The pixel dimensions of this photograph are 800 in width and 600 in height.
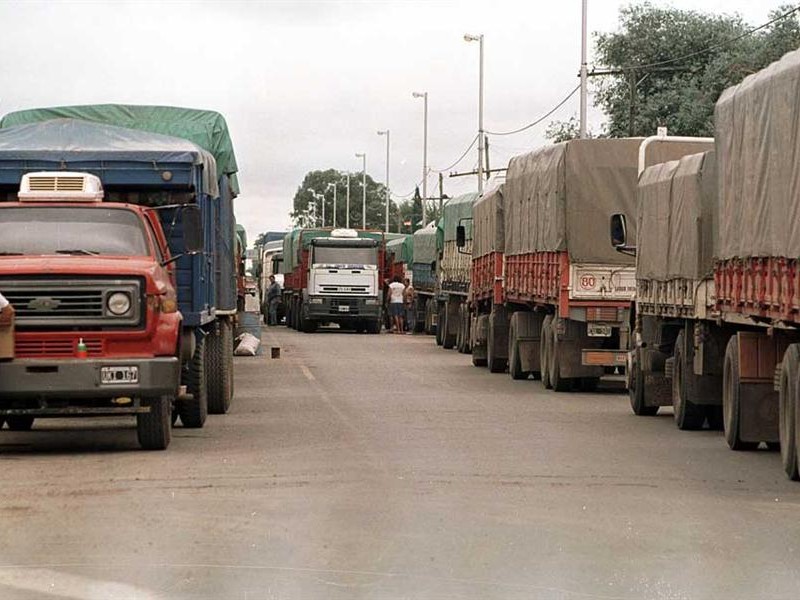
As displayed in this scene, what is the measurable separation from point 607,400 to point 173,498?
43.1 ft

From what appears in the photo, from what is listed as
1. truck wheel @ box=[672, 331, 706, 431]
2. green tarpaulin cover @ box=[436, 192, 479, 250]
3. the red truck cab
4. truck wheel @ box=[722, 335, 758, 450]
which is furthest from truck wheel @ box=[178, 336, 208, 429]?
green tarpaulin cover @ box=[436, 192, 479, 250]

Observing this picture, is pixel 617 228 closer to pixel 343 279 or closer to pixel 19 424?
pixel 19 424

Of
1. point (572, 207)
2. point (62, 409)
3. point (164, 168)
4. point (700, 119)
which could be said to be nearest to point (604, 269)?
point (572, 207)

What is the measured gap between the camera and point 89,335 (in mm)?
15883

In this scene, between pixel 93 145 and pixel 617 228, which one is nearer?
pixel 93 145

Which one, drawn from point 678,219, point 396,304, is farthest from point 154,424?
point 396,304

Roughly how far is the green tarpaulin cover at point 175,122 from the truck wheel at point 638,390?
535 centimetres

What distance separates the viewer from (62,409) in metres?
16.0

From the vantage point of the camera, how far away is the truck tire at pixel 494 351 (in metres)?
33.0

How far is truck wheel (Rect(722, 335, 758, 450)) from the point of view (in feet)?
55.6

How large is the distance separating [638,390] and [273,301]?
163ft

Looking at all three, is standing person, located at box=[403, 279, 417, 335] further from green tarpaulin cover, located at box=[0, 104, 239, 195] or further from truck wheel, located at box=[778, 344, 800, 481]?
truck wheel, located at box=[778, 344, 800, 481]

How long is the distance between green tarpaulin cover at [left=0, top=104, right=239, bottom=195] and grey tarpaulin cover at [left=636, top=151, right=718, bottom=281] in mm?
4949

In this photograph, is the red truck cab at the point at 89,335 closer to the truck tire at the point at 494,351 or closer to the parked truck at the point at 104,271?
the parked truck at the point at 104,271
